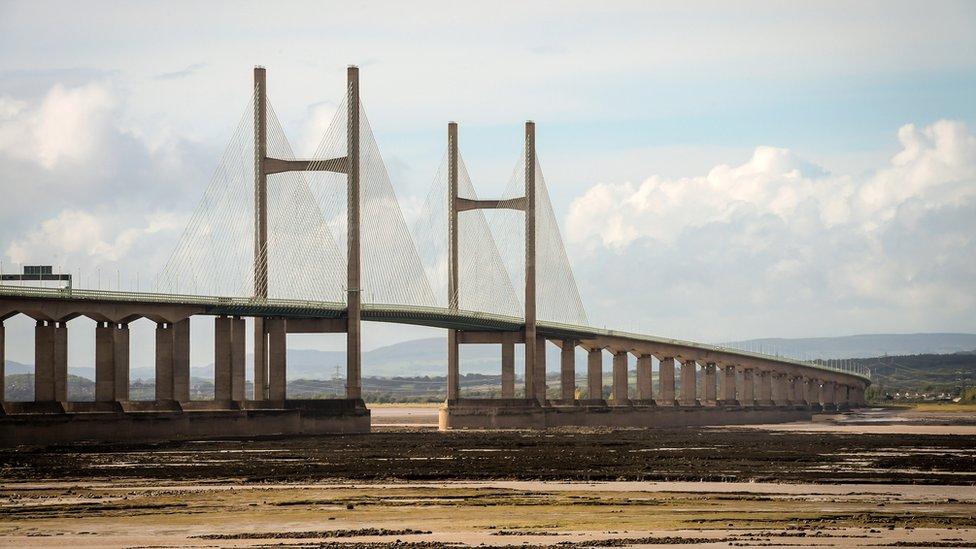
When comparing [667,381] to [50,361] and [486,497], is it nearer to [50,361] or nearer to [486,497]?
[50,361]

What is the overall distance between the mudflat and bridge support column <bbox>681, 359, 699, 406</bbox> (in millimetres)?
74523

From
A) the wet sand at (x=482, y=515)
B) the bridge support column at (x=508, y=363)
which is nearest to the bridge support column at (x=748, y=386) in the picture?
the bridge support column at (x=508, y=363)

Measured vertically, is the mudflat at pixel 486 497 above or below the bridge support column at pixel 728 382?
below

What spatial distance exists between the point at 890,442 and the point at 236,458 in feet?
105

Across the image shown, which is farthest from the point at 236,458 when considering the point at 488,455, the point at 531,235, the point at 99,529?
the point at 531,235

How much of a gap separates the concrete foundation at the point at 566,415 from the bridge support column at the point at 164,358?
Result: 77.3 ft

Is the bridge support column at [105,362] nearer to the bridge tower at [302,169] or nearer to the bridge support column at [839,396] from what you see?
the bridge tower at [302,169]

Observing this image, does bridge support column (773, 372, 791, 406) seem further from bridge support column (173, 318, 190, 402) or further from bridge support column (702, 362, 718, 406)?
bridge support column (173, 318, 190, 402)

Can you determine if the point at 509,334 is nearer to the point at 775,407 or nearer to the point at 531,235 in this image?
the point at 531,235

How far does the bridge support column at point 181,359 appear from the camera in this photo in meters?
87.8

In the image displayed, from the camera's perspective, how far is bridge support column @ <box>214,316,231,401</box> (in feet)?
300

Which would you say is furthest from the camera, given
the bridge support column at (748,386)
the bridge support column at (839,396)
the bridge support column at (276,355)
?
the bridge support column at (839,396)

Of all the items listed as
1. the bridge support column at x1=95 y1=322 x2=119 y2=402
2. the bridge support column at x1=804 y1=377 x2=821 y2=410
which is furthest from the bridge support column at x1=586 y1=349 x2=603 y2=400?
the bridge support column at x1=804 y1=377 x2=821 y2=410

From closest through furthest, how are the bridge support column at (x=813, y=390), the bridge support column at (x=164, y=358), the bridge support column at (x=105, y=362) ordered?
the bridge support column at (x=105, y=362), the bridge support column at (x=164, y=358), the bridge support column at (x=813, y=390)
